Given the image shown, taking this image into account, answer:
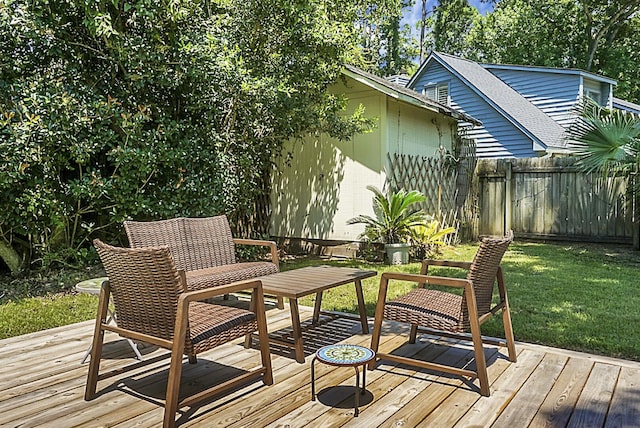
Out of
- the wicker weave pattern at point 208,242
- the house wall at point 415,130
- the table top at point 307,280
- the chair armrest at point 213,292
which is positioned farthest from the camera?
the house wall at point 415,130

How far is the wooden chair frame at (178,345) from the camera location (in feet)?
7.79

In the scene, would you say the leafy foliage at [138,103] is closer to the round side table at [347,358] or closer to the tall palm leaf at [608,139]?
the round side table at [347,358]

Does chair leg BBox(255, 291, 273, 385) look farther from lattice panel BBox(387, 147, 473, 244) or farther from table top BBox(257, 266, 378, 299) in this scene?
lattice panel BBox(387, 147, 473, 244)

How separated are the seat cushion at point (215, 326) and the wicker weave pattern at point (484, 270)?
4.27ft

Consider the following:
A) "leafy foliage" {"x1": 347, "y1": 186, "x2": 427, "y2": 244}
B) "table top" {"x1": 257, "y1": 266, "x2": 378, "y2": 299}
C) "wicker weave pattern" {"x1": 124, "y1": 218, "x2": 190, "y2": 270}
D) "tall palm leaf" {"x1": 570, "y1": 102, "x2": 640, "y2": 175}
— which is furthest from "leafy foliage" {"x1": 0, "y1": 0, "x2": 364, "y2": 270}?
"tall palm leaf" {"x1": 570, "y1": 102, "x2": 640, "y2": 175}

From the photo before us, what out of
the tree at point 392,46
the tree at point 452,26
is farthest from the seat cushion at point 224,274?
the tree at point 452,26

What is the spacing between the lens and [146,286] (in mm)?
2578

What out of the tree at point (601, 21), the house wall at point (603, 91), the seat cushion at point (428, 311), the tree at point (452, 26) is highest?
the tree at point (452, 26)

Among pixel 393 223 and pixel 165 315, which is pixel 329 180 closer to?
pixel 393 223

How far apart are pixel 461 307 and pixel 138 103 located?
506 cm

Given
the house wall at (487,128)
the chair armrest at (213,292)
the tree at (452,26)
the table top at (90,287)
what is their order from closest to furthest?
the chair armrest at (213,292) < the table top at (90,287) < the house wall at (487,128) < the tree at (452,26)


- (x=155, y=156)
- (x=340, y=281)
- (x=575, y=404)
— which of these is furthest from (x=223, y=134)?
(x=575, y=404)

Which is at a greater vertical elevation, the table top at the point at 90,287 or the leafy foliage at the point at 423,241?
the table top at the point at 90,287

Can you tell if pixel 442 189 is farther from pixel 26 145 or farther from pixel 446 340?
pixel 26 145
